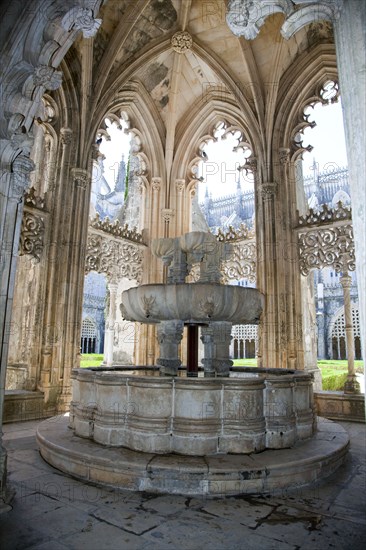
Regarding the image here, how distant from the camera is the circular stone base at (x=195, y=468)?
314cm

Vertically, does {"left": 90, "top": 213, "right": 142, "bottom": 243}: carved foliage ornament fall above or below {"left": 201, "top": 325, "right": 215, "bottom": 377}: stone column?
above

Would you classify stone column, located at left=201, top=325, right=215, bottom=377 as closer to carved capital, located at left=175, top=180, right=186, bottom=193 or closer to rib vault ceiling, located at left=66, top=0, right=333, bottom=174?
rib vault ceiling, located at left=66, top=0, right=333, bottom=174

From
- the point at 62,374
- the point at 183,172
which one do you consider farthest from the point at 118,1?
the point at 62,374

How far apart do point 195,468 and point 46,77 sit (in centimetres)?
347

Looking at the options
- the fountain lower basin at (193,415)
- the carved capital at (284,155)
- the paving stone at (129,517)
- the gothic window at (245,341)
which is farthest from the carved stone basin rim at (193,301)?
the gothic window at (245,341)

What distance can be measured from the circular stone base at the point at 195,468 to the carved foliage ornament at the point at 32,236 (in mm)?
4947

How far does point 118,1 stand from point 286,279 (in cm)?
786

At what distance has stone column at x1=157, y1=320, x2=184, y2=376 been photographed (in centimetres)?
520

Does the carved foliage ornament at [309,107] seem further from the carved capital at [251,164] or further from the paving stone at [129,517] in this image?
the paving stone at [129,517]

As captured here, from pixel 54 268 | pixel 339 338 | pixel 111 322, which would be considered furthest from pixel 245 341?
pixel 54 268

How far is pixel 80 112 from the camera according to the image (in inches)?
357

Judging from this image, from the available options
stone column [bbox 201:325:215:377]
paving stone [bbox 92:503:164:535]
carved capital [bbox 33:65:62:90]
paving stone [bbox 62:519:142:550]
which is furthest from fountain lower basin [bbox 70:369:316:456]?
carved capital [bbox 33:65:62:90]

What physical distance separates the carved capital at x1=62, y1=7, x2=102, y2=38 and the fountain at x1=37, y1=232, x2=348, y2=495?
2.74m

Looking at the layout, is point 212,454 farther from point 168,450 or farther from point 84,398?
point 84,398
